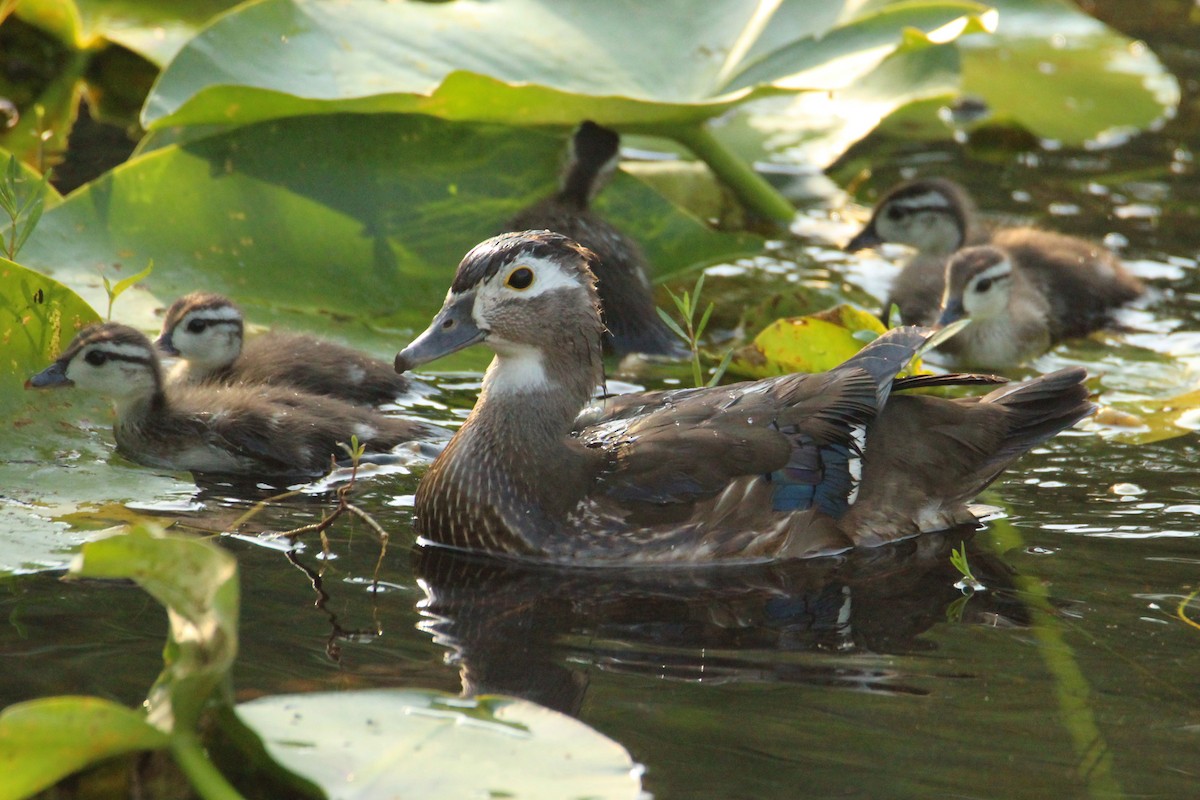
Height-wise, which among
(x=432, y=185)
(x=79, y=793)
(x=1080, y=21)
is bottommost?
(x=79, y=793)

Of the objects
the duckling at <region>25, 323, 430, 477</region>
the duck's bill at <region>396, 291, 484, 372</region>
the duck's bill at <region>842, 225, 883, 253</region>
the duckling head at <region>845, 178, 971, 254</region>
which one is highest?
the duckling head at <region>845, 178, 971, 254</region>

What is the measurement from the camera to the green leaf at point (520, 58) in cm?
669

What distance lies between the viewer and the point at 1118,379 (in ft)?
23.7


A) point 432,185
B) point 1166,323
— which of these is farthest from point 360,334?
A: point 1166,323

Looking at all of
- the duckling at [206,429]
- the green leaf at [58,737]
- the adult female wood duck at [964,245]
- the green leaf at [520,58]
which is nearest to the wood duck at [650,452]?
the duckling at [206,429]

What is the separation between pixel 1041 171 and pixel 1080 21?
1443mm

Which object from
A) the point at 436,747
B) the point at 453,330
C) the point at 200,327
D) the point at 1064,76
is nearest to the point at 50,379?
the point at 200,327

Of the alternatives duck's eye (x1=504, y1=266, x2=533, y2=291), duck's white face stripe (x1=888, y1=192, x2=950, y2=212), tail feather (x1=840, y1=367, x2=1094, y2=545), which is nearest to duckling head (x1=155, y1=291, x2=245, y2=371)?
duck's eye (x1=504, y1=266, x2=533, y2=291)

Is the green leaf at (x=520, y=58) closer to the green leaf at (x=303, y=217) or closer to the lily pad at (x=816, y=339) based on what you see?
the green leaf at (x=303, y=217)

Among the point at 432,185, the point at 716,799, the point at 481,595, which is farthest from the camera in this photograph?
the point at 432,185

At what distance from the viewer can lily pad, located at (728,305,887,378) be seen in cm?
646

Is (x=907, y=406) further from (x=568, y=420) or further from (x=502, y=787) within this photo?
(x=502, y=787)

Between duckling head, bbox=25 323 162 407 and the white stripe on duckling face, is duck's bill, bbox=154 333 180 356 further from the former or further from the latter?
duckling head, bbox=25 323 162 407

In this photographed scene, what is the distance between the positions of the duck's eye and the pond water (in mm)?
906
